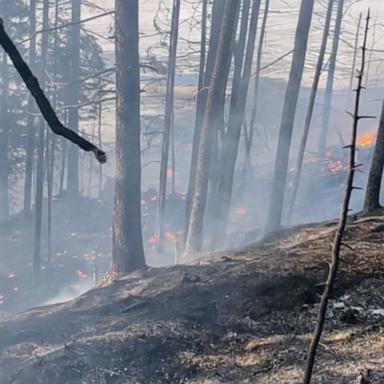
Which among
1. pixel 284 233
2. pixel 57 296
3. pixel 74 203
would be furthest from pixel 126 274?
pixel 74 203

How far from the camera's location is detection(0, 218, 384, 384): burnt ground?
23.3ft

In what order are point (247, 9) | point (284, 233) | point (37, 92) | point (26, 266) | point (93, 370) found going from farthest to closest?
point (26, 266) < point (247, 9) < point (284, 233) < point (93, 370) < point (37, 92)

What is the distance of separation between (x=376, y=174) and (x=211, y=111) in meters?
6.71

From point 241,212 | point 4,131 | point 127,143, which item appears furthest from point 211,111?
point 4,131

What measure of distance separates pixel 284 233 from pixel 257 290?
4.73 metres

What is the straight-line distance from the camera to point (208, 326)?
841 centimetres

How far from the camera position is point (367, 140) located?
35.3 m

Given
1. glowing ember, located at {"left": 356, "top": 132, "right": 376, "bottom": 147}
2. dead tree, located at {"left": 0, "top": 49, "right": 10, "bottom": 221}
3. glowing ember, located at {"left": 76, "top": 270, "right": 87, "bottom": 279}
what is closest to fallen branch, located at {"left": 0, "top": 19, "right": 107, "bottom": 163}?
glowing ember, located at {"left": 76, "top": 270, "right": 87, "bottom": 279}

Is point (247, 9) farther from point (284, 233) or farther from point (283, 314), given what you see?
point (283, 314)

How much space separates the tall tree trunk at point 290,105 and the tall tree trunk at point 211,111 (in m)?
2.76

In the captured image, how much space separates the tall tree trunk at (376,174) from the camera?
419 inches

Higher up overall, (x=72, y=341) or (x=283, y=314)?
(x=283, y=314)

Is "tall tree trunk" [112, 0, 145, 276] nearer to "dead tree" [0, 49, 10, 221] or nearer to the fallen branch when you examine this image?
the fallen branch

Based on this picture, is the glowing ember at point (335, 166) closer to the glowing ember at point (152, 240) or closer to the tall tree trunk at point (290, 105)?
the glowing ember at point (152, 240)
